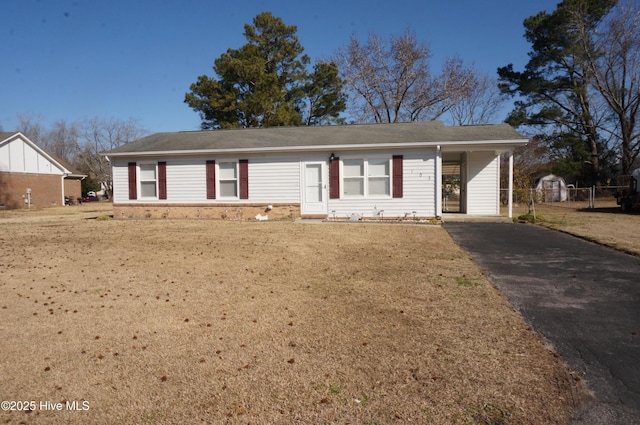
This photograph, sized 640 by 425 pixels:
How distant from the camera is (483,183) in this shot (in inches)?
628

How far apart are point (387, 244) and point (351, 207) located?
5.88 meters

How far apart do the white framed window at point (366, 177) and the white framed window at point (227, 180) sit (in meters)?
4.10

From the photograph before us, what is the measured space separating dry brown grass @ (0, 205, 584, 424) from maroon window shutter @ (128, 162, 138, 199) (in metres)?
9.78

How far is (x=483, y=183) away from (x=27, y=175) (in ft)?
100

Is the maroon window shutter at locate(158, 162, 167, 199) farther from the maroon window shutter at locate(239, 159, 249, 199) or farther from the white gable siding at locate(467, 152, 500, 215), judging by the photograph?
the white gable siding at locate(467, 152, 500, 215)

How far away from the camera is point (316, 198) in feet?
50.5

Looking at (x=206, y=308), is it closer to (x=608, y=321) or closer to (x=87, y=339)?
(x=87, y=339)

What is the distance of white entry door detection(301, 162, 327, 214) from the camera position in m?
15.3

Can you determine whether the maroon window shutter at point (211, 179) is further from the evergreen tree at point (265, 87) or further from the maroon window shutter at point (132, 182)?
the evergreen tree at point (265, 87)

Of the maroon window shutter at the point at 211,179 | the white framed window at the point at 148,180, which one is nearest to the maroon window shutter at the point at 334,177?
the maroon window shutter at the point at 211,179

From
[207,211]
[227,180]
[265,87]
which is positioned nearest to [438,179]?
[227,180]

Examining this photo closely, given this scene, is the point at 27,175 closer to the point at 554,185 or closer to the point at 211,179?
the point at 211,179

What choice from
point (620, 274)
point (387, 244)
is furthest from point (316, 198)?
point (620, 274)

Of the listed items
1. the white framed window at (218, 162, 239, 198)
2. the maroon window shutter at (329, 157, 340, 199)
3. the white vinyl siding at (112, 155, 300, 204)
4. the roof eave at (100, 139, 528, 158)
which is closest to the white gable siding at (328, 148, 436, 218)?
the maroon window shutter at (329, 157, 340, 199)
